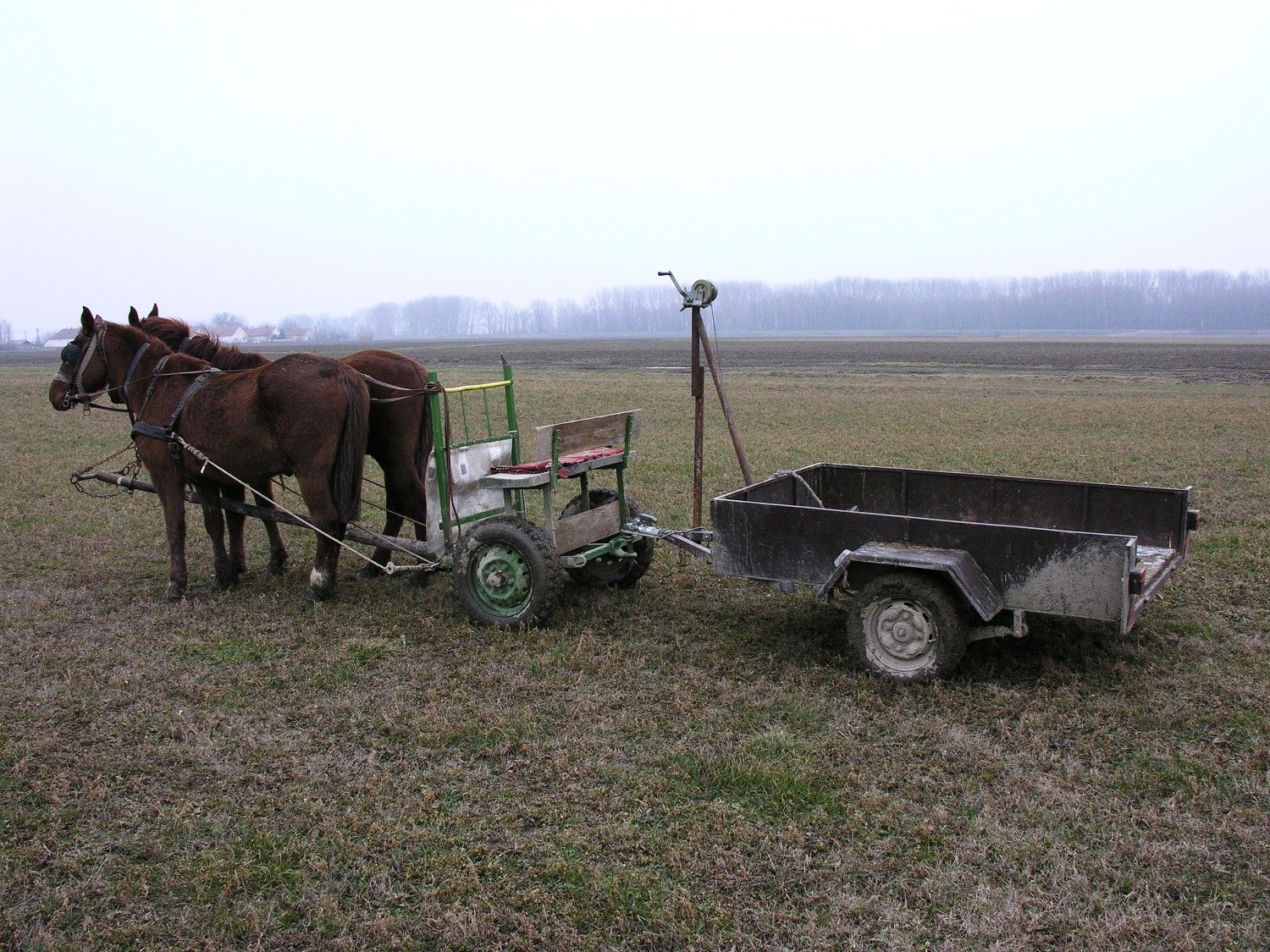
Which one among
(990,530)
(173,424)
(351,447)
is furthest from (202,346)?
(990,530)

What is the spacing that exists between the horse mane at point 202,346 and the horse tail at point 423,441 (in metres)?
1.34

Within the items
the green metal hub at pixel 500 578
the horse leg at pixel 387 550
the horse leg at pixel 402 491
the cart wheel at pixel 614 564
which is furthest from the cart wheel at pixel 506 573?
the horse leg at pixel 387 550

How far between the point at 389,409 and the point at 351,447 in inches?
28.4

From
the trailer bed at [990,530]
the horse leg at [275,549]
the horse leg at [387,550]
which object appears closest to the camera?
the trailer bed at [990,530]

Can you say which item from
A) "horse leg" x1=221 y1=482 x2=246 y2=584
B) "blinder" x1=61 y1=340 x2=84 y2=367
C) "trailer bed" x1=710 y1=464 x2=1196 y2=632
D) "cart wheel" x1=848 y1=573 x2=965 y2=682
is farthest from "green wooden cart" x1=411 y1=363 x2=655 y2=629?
"blinder" x1=61 y1=340 x2=84 y2=367

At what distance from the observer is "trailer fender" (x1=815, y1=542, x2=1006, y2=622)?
4754 millimetres

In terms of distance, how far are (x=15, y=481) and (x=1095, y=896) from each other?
13.7m

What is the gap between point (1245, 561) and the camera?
743cm

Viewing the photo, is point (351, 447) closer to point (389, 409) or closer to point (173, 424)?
point (389, 409)

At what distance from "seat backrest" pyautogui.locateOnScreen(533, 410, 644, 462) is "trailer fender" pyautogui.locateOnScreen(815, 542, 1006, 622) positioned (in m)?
1.94

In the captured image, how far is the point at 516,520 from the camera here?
20.4 ft

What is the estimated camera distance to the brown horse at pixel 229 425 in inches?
263

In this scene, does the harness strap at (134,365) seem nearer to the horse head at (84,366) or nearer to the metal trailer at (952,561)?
the horse head at (84,366)

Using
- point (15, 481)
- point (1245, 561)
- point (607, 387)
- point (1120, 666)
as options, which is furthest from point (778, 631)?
point (607, 387)
